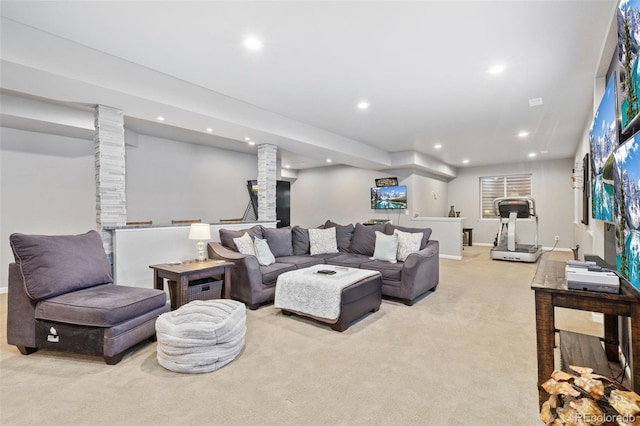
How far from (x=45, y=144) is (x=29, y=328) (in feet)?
12.8

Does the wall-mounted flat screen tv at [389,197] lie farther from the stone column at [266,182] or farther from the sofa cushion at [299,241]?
the sofa cushion at [299,241]

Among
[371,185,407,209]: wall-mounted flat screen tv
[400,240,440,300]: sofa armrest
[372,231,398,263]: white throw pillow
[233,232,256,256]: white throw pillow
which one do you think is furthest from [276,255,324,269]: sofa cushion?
[371,185,407,209]: wall-mounted flat screen tv

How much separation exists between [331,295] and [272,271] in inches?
44.5

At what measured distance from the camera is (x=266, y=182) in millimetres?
5707

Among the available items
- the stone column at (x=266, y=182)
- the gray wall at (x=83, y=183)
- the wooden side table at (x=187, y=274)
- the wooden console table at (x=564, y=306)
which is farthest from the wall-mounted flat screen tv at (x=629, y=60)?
the gray wall at (x=83, y=183)

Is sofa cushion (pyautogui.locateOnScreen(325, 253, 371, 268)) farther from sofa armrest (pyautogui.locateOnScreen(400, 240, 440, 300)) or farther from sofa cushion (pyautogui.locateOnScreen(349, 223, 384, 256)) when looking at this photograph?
sofa armrest (pyautogui.locateOnScreen(400, 240, 440, 300))

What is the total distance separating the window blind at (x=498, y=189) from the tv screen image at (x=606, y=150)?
24.7 feet

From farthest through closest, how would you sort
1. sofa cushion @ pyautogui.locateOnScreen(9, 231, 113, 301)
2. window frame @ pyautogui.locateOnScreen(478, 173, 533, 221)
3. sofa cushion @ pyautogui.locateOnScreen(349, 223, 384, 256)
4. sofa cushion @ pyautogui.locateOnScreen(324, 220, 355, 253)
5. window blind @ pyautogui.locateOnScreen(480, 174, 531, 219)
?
window blind @ pyautogui.locateOnScreen(480, 174, 531, 219), window frame @ pyautogui.locateOnScreen(478, 173, 533, 221), sofa cushion @ pyautogui.locateOnScreen(324, 220, 355, 253), sofa cushion @ pyautogui.locateOnScreen(349, 223, 384, 256), sofa cushion @ pyautogui.locateOnScreen(9, 231, 113, 301)

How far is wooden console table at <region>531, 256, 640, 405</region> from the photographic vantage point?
59.2 inches

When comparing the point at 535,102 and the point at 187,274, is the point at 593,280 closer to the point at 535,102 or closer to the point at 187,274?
the point at 187,274

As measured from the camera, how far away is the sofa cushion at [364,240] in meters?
4.86

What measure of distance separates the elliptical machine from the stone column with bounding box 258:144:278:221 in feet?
17.5

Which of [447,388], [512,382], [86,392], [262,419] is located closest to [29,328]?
[86,392]

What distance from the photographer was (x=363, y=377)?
7.02 feet
